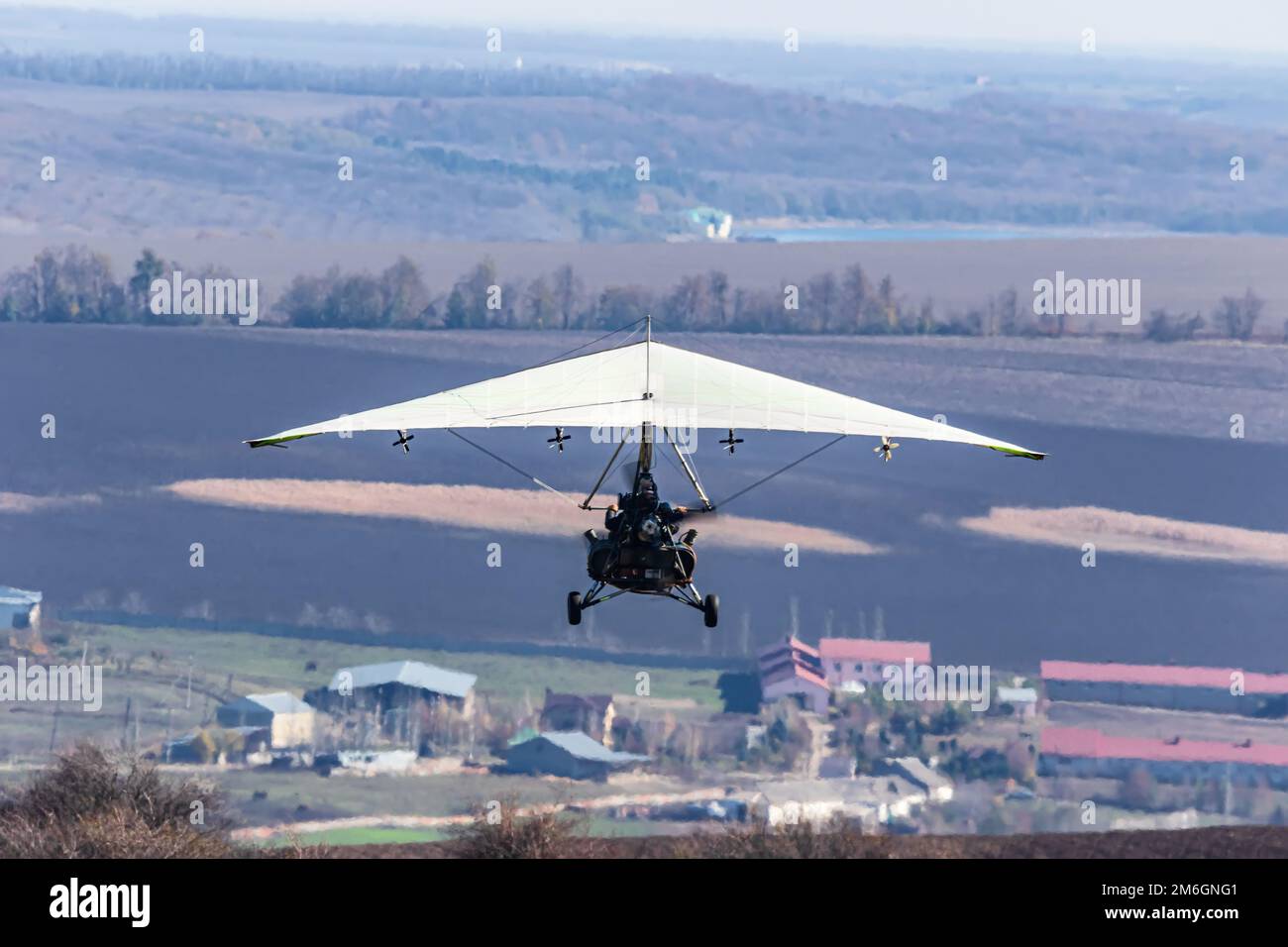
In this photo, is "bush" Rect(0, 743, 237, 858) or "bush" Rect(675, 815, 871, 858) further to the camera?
"bush" Rect(675, 815, 871, 858)

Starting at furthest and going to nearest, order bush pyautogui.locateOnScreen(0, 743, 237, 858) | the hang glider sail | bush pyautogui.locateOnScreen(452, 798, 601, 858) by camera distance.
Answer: bush pyautogui.locateOnScreen(452, 798, 601, 858) → bush pyautogui.locateOnScreen(0, 743, 237, 858) → the hang glider sail

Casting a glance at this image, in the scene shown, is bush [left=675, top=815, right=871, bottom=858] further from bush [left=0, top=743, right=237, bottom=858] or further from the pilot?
the pilot

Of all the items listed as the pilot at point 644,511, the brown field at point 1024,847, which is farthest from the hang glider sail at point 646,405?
the brown field at point 1024,847

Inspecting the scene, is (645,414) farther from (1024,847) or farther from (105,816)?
(1024,847)

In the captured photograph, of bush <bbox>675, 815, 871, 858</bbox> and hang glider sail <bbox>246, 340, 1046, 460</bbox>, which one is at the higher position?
hang glider sail <bbox>246, 340, 1046, 460</bbox>

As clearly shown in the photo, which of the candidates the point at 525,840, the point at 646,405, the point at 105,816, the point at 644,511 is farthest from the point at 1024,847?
the point at 644,511

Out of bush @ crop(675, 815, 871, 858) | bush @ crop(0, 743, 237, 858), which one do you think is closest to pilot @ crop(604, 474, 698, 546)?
bush @ crop(0, 743, 237, 858)
